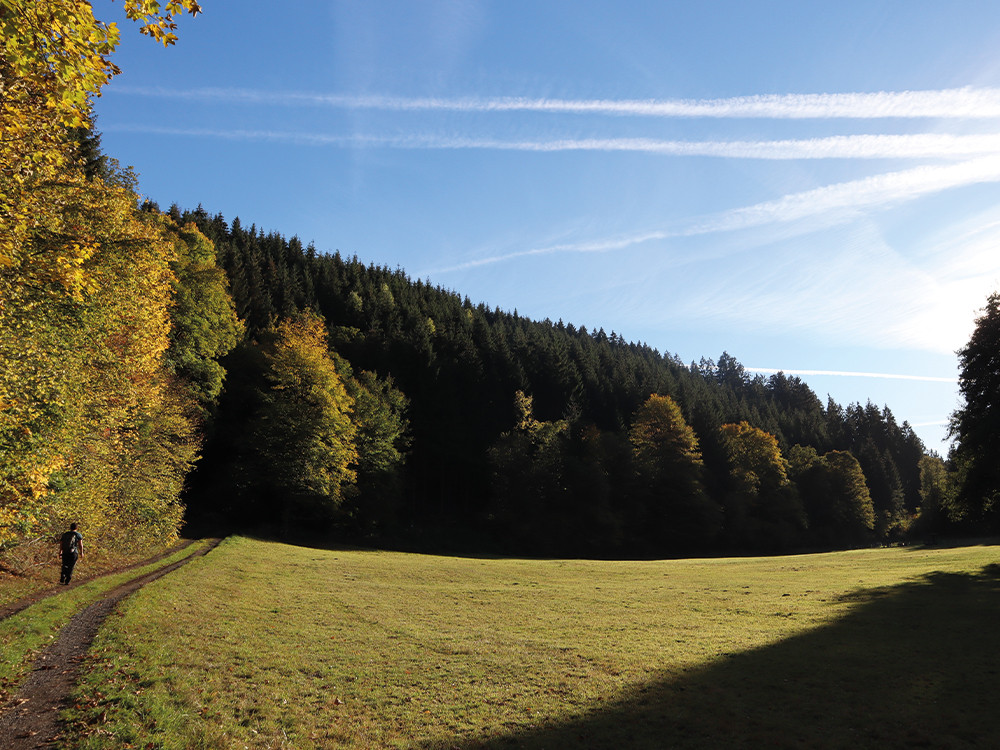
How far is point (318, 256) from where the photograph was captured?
447ft

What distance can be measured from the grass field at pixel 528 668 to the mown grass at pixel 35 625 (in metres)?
1.32

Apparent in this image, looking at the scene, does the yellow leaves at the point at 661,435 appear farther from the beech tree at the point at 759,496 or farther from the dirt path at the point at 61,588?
the dirt path at the point at 61,588

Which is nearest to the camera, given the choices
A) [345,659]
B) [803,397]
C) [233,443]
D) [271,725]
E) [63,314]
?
[271,725]

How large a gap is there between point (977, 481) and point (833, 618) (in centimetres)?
2239

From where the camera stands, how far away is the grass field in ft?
35.7

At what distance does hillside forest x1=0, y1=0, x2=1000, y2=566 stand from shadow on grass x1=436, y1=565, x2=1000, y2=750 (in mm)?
14246

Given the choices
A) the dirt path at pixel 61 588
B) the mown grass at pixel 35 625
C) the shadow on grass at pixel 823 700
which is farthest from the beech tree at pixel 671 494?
the mown grass at pixel 35 625

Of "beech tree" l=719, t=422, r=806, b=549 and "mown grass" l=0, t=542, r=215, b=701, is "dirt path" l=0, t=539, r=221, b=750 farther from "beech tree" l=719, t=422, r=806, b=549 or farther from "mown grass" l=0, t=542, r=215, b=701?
"beech tree" l=719, t=422, r=806, b=549

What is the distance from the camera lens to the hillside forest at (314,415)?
14.4 meters

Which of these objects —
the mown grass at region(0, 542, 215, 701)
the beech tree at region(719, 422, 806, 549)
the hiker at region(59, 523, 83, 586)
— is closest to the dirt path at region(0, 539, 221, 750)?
the mown grass at region(0, 542, 215, 701)

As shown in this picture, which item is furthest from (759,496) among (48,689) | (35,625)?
(48,689)

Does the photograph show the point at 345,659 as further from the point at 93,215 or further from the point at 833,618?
the point at 93,215

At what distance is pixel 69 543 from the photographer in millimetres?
21375

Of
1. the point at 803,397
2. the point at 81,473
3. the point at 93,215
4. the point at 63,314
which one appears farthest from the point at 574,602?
the point at 803,397
